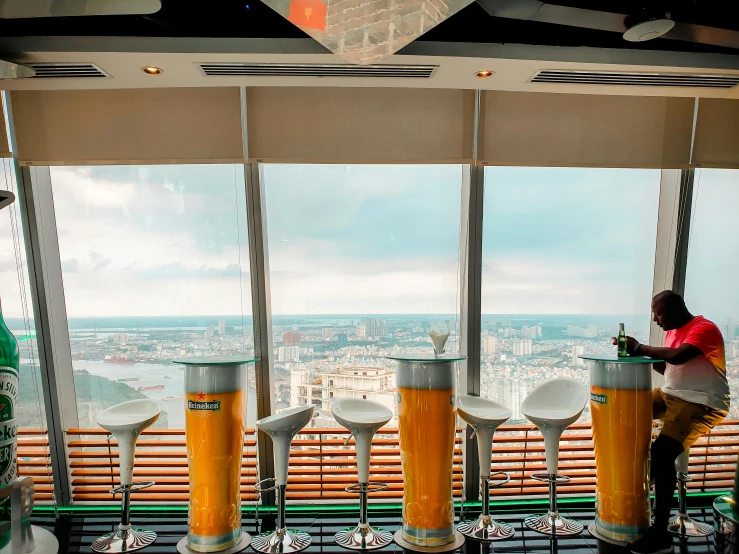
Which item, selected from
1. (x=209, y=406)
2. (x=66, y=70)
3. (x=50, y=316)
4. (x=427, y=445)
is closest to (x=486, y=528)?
(x=427, y=445)

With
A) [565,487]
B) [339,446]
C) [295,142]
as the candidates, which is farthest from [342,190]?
[565,487]

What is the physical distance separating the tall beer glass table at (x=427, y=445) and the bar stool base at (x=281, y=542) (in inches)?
28.5

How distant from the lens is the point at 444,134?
4723 millimetres

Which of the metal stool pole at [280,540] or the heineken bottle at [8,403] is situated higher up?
the heineken bottle at [8,403]

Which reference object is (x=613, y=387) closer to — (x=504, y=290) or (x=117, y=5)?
(x=504, y=290)

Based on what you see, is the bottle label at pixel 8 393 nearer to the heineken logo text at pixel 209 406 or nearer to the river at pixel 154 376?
the river at pixel 154 376

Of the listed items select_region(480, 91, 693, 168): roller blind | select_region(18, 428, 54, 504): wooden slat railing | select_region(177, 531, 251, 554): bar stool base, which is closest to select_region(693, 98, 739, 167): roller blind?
select_region(480, 91, 693, 168): roller blind

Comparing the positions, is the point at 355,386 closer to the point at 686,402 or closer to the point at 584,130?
the point at 686,402

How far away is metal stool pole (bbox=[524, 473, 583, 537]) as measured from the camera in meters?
Result: 4.28

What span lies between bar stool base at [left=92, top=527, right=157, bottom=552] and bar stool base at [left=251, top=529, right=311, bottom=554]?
0.80 m

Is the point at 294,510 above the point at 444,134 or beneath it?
beneath

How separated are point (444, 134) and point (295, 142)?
1.23 meters

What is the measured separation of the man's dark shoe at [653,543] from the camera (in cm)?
389

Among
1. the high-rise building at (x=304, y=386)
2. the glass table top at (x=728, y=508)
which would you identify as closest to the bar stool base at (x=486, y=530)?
the glass table top at (x=728, y=508)
